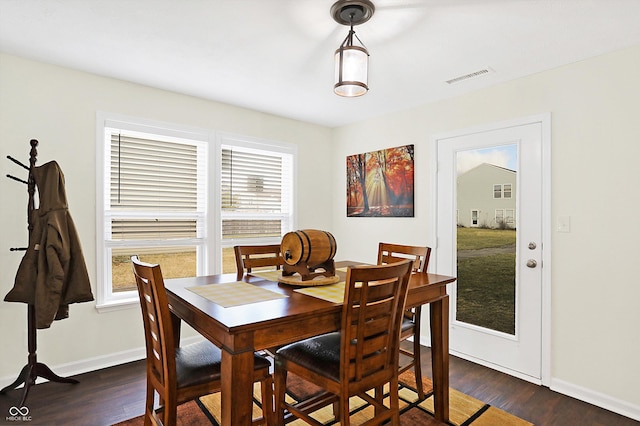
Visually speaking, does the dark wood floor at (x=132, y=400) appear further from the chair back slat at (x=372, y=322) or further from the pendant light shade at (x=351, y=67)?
the pendant light shade at (x=351, y=67)

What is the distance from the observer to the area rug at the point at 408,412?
7.34ft

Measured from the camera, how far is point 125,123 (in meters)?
3.08

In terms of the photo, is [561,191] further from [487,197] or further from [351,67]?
[351,67]

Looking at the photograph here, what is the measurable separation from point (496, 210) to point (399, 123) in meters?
1.35

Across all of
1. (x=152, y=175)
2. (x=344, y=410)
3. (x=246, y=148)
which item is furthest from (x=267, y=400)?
(x=246, y=148)

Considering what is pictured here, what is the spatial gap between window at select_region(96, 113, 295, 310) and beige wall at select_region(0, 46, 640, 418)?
0.44ft

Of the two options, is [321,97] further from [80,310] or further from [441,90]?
[80,310]

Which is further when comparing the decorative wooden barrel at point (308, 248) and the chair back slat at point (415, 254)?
the chair back slat at point (415, 254)

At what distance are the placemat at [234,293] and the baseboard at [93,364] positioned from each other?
1.61m

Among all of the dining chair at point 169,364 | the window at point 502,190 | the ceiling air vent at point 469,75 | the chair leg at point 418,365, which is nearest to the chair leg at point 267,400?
the dining chair at point 169,364

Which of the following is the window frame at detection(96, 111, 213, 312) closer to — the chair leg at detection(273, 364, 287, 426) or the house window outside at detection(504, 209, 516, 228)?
the chair leg at detection(273, 364, 287, 426)

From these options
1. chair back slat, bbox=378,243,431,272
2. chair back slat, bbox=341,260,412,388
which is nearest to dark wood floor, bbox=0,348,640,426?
chair back slat, bbox=378,243,431,272

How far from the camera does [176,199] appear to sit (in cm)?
341
